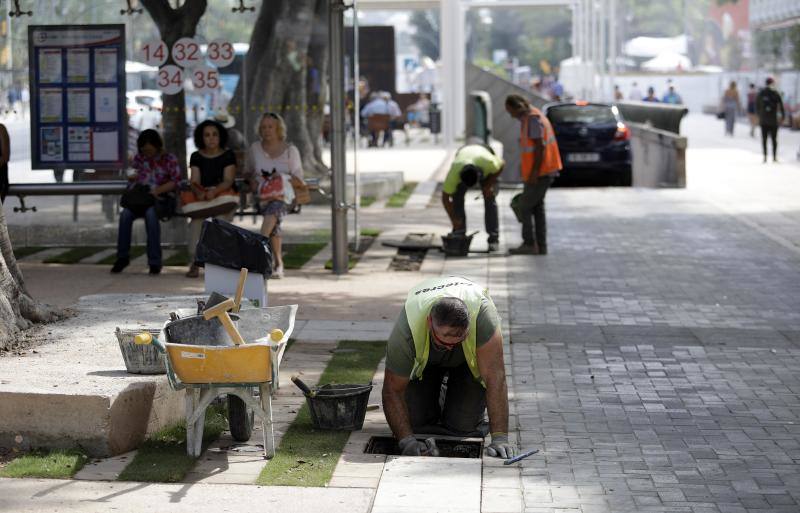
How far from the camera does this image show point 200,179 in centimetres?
1294

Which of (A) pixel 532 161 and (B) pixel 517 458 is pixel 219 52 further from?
(B) pixel 517 458

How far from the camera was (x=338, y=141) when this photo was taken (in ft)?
43.1

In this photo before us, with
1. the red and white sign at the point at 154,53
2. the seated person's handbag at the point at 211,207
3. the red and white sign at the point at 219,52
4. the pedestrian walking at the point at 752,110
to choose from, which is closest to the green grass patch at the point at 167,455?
the seated person's handbag at the point at 211,207

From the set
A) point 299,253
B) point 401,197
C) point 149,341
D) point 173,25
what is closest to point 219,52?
point 173,25

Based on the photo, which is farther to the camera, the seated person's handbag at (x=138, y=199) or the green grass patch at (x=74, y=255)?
the green grass patch at (x=74, y=255)

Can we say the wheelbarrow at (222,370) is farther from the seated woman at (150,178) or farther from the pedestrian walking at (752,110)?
the pedestrian walking at (752,110)

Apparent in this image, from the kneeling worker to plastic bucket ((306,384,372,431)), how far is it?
707 centimetres

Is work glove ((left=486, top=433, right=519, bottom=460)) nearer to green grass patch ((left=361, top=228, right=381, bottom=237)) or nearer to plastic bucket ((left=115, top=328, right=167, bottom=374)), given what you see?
plastic bucket ((left=115, top=328, right=167, bottom=374))

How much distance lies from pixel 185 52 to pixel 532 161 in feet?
12.3

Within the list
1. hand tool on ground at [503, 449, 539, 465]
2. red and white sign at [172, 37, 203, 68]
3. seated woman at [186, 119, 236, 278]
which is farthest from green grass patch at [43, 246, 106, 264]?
hand tool on ground at [503, 449, 539, 465]

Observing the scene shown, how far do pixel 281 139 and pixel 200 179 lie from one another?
0.89 metres

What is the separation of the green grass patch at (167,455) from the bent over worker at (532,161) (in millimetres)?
7238

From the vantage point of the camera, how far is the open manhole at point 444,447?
7.02 metres

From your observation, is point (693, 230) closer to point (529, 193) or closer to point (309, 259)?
A: point (529, 193)
